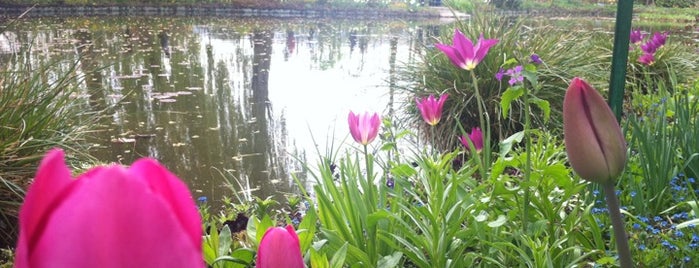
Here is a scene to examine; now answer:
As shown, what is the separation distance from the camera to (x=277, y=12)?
68.5 feet

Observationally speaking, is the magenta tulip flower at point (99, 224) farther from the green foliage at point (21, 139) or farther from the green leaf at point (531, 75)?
the green foliage at point (21, 139)

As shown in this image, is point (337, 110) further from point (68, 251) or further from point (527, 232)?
point (68, 251)

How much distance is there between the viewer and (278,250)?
45 cm

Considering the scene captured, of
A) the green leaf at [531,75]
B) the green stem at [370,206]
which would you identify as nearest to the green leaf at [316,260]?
the green stem at [370,206]

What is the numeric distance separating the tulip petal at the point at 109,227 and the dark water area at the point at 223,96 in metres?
2.01

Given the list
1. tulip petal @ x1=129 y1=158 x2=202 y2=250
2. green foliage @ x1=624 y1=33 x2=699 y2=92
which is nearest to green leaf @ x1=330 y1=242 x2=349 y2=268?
tulip petal @ x1=129 y1=158 x2=202 y2=250

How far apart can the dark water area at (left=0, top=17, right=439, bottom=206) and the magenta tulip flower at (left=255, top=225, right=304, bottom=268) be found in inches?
70.5

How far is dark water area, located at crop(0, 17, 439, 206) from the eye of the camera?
363cm

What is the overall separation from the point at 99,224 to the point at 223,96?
5540 millimetres

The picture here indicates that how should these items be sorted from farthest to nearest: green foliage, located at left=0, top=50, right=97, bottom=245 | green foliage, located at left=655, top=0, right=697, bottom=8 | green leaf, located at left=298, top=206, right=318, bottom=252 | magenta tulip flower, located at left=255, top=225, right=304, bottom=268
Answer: green foliage, located at left=655, top=0, right=697, bottom=8 < green foliage, located at left=0, top=50, right=97, bottom=245 < green leaf, located at left=298, top=206, right=318, bottom=252 < magenta tulip flower, located at left=255, top=225, right=304, bottom=268

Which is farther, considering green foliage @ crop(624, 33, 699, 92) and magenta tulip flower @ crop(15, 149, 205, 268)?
green foliage @ crop(624, 33, 699, 92)

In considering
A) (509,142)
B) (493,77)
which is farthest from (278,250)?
(493,77)

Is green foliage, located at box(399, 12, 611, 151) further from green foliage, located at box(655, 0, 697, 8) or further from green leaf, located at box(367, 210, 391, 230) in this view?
green foliage, located at box(655, 0, 697, 8)

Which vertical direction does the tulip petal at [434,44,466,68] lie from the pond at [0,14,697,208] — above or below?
above
